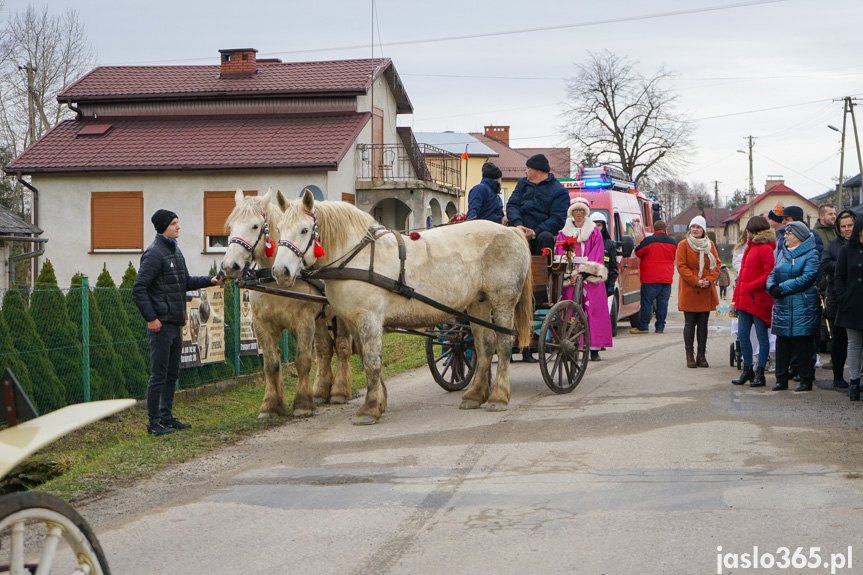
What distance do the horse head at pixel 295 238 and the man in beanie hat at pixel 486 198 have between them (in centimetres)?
287

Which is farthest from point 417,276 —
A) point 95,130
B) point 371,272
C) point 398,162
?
point 398,162

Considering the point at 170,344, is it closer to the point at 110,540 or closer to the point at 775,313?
the point at 110,540

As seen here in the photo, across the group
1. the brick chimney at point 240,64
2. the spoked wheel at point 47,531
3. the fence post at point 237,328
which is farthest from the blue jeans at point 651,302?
the brick chimney at point 240,64

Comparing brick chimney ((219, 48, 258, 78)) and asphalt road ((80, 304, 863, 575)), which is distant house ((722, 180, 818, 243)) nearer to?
brick chimney ((219, 48, 258, 78))

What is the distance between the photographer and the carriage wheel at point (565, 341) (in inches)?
407

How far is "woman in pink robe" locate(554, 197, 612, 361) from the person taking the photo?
12.2m

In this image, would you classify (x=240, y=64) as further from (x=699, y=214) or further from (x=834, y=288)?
(x=699, y=214)

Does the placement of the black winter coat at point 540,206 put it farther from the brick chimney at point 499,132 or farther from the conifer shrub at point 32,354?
the brick chimney at point 499,132

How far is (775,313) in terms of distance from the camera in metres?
10.8

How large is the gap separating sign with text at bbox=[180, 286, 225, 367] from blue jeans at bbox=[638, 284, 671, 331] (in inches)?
376

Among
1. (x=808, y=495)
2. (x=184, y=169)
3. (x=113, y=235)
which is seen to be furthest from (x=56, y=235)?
(x=808, y=495)

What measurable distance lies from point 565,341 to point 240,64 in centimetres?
2327

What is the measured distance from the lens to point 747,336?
448 inches

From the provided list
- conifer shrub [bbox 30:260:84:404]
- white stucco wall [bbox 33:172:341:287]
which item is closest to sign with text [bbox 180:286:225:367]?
conifer shrub [bbox 30:260:84:404]
